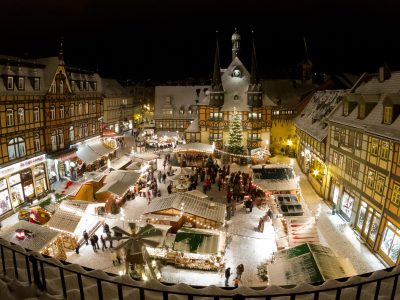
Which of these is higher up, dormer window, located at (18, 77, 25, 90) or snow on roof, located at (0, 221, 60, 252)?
dormer window, located at (18, 77, 25, 90)

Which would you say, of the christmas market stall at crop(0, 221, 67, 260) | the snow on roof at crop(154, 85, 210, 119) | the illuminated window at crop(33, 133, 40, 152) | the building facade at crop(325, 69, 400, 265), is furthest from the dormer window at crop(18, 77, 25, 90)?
the snow on roof at crop(154, 85, 210, 119)

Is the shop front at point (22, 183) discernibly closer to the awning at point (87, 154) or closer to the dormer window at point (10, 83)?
the awning at point (87, 154)

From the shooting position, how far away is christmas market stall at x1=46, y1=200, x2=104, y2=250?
18172 mm

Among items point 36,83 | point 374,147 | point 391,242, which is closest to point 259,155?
point 374,147

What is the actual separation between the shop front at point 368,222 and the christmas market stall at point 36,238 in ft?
60.5

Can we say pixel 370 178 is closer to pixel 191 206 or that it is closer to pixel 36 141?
pixel 191 206

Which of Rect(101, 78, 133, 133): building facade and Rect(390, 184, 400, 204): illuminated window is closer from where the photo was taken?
Rect(390, 184, 400, 204): illuminated window

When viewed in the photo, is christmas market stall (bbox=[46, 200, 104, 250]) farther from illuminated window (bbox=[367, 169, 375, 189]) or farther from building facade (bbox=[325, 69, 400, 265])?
illuminated window (bbox=[367, 169, 375, 189])

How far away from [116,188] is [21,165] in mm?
8301

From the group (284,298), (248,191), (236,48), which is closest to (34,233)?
Result: (284,298)

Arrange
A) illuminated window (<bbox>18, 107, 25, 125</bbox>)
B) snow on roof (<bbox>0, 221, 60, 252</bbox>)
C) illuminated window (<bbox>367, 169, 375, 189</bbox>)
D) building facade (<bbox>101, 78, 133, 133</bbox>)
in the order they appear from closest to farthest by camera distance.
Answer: snow on roof (<bbox>0, 221, 60, 252</bbox>)
illuminated window (<bbox>367, 169, 375, 189</bbox>)
illuminated window (<bbox>18, 107, 25, 125</bbox>)
building facade (<bbox>101, 78, 133, 133</bbox>)

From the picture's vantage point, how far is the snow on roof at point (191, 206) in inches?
770

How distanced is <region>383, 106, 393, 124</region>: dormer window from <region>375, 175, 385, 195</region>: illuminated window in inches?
136

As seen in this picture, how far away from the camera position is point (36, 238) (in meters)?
15.9
